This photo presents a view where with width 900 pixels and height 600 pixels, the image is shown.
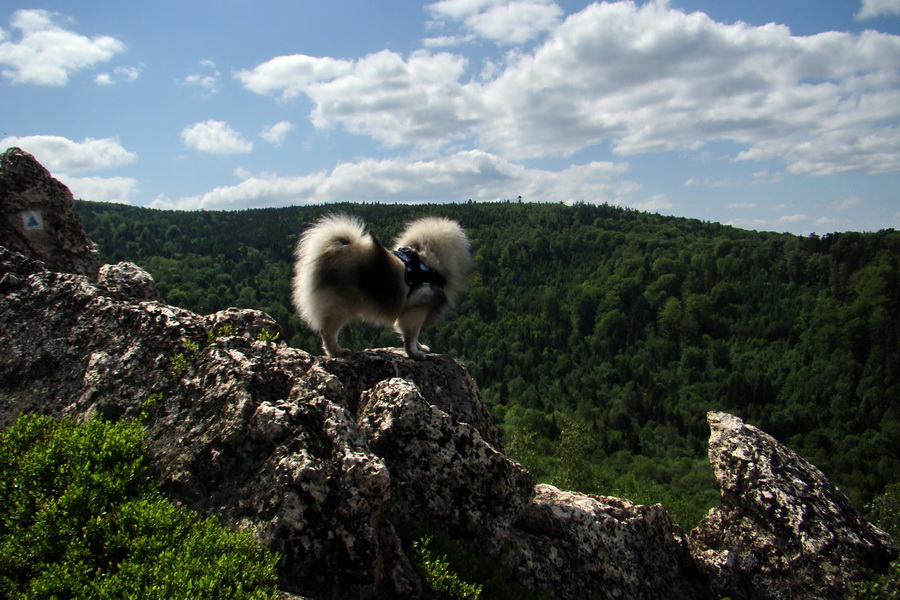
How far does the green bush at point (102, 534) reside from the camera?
3.92 meters

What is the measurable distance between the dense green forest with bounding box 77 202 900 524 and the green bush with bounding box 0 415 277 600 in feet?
263

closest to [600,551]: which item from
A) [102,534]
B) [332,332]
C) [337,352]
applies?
[337,352]

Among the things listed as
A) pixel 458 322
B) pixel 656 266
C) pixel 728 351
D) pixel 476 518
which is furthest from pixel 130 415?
pixel 656 266

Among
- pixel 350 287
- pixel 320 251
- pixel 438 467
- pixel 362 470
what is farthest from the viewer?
pixel 350 287

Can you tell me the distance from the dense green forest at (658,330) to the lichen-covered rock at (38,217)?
73628 mm

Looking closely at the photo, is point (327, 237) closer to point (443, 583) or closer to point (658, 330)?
point (443, 583)

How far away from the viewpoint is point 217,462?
5230 millimetres

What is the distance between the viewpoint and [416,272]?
9773 millimetres

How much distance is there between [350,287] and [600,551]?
523 cm

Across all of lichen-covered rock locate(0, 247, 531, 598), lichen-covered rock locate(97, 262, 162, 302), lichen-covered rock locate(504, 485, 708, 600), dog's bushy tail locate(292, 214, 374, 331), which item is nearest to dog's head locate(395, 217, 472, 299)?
dog's bushy tail locate(292, 214, 374, 331)

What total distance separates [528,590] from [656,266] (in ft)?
583

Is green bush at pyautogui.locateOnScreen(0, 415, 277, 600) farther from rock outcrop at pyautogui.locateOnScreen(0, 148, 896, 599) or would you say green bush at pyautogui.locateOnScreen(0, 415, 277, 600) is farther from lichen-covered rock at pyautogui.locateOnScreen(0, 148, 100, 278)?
lichen-covered rock at pyautogui.locateOnScreen(0, 148, 100, 278)

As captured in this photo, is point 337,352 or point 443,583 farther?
point 337,352

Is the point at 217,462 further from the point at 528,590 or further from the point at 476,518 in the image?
the point at 528,590
